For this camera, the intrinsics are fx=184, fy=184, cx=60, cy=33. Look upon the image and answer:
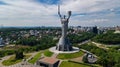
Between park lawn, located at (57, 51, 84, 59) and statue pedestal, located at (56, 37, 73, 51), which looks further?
statue pedestal, located at (56, 37, 73, 51)

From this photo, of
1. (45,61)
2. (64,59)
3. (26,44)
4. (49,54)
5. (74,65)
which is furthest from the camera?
(26,44)

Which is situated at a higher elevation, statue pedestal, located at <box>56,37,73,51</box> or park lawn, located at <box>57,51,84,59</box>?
statue pedestal, located at <box>56,37,73,51</box>

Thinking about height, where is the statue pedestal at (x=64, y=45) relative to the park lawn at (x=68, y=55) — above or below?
above

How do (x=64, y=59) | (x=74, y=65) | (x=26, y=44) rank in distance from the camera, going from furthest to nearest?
(x=26, y=44), (x=64, y=59), (x=74, y=65)

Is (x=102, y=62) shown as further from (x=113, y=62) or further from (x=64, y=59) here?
(x=64, y=59)

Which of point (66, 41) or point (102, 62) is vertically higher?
point (66, 41)

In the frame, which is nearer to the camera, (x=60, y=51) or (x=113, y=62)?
(x=113, y=62)

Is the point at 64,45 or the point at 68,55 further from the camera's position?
the point at 64,45

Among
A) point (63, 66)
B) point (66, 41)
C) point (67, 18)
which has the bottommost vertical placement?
point (63, 66)

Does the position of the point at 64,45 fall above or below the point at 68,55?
above

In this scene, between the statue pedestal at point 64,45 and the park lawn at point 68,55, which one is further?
the statue pedestal at point 64,45

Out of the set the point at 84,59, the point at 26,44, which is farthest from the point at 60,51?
the point at 26,44
